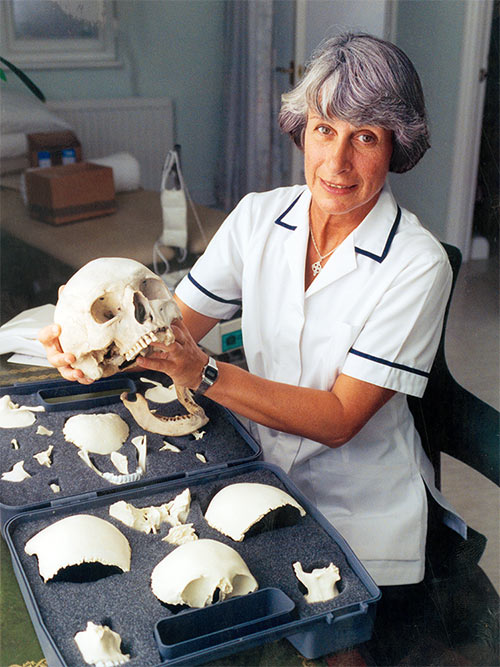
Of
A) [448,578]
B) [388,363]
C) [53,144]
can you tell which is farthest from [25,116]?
[448,578]

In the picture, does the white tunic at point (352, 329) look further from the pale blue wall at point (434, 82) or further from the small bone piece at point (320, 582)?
the small bone piece at point (320, 582)

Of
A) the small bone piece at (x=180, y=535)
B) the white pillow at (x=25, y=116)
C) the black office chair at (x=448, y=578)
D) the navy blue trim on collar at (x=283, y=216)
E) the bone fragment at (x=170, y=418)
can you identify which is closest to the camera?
the small bone piece at (x=180, y=535)

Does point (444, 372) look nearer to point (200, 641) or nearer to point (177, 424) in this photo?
point (177, 424)

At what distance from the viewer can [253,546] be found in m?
0.68

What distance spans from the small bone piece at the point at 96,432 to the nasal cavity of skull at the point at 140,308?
18 centimetres

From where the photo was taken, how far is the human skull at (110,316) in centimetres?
75

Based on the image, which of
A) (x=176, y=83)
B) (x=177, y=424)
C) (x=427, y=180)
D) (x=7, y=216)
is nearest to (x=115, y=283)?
(x=177, y=424)

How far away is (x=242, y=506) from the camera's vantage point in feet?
2.32

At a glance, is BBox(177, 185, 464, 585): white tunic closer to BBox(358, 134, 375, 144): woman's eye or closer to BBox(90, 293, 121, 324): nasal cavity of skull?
BBox(358, 134, 375, 144): woman's eye

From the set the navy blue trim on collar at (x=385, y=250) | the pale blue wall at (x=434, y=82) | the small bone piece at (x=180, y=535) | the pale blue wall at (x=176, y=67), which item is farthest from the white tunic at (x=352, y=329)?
the pale blue wall at (x=176, y=67)

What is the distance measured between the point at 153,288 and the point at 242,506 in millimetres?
280

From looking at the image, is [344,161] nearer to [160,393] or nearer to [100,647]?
[160,393]

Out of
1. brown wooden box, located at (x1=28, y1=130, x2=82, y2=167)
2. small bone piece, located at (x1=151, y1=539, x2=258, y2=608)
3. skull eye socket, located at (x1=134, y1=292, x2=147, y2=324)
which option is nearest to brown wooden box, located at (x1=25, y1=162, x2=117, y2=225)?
brown wooden box, located at (x1=28, y1=130, x2=82, y2=167)

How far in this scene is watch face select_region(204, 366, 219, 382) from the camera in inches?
31.4
